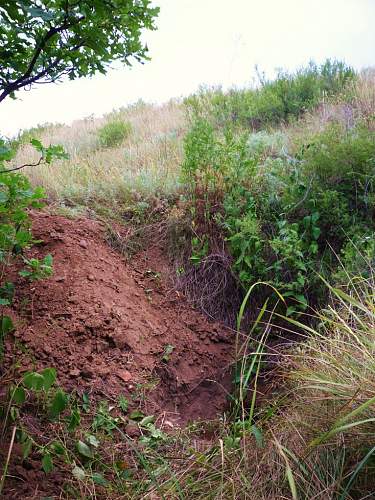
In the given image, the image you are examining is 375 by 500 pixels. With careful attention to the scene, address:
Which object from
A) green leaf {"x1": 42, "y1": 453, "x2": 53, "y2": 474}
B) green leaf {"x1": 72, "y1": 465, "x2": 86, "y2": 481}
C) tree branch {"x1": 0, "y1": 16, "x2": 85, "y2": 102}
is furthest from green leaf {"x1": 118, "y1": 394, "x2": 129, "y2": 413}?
tree branch {"x1": 0, "y1": 16, "x2": 85, "y2": 102}

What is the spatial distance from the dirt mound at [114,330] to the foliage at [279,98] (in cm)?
378

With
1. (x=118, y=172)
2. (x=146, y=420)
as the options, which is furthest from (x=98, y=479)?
(x=118, y=172)

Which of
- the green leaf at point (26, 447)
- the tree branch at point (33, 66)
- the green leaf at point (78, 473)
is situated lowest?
the green leaf at point (78, 473)

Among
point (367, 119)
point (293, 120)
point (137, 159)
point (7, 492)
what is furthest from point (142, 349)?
point (293, 120)

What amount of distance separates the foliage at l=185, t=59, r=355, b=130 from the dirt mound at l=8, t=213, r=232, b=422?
378 centimetres

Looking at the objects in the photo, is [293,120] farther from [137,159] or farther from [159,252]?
[159,252]

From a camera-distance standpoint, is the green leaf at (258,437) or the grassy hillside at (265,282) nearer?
the grassy hillside at (265,282)

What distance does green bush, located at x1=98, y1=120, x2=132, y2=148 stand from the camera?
802cm

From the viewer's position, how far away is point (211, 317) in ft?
13.9

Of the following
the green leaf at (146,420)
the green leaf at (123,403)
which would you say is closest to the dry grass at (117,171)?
the green leaf at (123,403)

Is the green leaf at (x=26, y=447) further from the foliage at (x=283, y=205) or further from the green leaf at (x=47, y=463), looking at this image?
the foliage at (x=283, y=205)

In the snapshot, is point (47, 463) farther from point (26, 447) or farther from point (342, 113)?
point (342, 113)

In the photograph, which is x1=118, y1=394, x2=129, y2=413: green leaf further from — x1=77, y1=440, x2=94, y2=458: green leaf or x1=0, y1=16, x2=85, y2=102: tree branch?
x1=0, y1=16, x2=85, y2=102: tree branch

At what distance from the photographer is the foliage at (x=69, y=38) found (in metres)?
2.23
